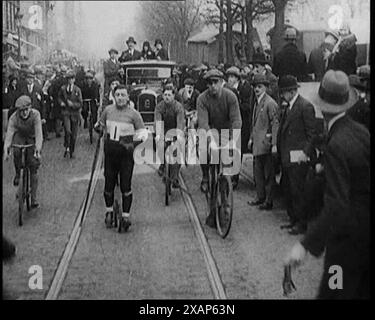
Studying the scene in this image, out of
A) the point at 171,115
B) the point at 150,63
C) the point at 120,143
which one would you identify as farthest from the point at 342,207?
the point at 171,115

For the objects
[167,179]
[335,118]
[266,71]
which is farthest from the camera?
[167,179]

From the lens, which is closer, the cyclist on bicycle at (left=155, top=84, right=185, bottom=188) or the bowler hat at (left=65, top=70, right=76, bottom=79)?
the bowler hat at (left=65, top=70, right=76, bottom=79)

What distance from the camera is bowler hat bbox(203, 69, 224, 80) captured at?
16.5 ft

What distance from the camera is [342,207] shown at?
3.54m

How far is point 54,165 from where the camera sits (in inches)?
184

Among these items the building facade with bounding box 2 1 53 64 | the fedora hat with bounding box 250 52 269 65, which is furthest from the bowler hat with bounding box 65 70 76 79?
the fedora hat with bounding box 250 52 269 65

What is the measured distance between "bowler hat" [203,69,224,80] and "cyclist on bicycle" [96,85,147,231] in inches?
21.4

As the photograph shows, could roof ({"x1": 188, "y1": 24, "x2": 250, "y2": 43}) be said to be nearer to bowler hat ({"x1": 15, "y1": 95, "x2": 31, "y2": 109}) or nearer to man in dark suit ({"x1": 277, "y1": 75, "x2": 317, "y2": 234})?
man in dark suit ({"x1": 277, "y1": 75, "x2": 317, "y2": 234})

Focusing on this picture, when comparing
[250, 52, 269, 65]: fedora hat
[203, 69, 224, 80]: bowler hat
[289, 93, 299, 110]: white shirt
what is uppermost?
[250, 52, 269, 65]: fedora hat

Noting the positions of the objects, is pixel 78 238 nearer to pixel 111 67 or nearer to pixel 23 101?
pixel 23 101

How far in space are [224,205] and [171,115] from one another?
0.78 metres

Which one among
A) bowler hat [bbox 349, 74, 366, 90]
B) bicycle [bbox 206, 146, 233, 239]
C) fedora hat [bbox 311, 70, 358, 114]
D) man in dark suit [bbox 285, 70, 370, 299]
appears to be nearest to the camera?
man in dark suit [bbox 285, 70, 370, 299]
